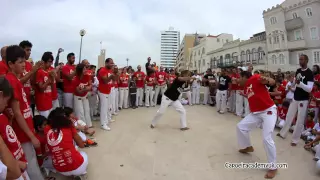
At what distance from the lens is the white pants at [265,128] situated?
13.0ft

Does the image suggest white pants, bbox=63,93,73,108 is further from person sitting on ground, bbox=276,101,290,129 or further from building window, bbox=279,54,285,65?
building window, bbox=279,54,285,65

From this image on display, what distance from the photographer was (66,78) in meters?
5.77

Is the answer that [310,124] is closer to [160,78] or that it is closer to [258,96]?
[258,96]

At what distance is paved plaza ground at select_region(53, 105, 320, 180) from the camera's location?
3850 mm

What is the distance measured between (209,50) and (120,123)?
52867mm

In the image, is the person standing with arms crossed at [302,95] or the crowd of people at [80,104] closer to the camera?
the crowd of people at [80,104]

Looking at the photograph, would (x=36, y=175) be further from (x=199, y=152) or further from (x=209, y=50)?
(x=209, y=50)

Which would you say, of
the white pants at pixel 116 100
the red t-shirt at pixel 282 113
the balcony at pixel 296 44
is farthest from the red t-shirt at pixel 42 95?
the balcony at pixel 296 44

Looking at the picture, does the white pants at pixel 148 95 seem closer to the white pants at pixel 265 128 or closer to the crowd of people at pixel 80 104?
the crowd of people at pixel 80 104

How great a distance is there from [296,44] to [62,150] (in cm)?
3734

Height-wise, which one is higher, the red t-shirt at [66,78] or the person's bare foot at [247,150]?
the red t-shirt at [66,78]

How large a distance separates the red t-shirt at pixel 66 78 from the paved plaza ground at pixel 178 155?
4.44 ft

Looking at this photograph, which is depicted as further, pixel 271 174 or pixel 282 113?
pixel 282 113

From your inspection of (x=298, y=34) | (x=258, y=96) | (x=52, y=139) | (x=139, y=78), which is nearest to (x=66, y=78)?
(x=52, y=139)
